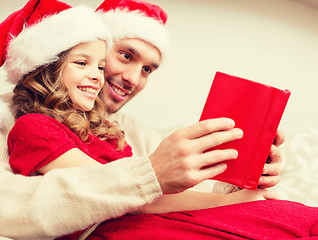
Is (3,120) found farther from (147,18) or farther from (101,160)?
(147,18)

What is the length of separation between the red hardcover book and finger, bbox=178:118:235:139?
2cm

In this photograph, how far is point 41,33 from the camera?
3.29 ft

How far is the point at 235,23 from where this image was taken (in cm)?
181

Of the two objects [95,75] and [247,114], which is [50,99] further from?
[247,114]

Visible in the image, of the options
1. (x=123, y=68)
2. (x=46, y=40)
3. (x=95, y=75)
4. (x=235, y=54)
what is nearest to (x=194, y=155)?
(x=95, y=75)

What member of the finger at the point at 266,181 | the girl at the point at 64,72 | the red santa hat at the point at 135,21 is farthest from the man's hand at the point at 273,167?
the red santa hat at the point at 135,21

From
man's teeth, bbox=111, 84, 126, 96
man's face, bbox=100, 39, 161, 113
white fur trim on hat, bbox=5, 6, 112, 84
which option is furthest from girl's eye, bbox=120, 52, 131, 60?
white fur trim on hat, bbox=5, 6, 112, 84

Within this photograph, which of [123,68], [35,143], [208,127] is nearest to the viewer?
[208,127]

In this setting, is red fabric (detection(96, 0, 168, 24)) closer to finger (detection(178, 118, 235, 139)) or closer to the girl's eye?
the girl's eye

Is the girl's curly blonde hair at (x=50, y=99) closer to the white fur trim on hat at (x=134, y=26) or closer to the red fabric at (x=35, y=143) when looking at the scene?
the red fabric at (x=35, y=143)

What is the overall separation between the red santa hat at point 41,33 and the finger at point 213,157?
56 centimetres

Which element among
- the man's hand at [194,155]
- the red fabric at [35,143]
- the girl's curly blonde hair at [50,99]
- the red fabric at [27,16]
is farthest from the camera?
the red fabric at [27,16]

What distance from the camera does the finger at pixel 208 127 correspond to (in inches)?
24.0

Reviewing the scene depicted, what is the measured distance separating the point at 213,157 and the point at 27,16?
0.76 meters
